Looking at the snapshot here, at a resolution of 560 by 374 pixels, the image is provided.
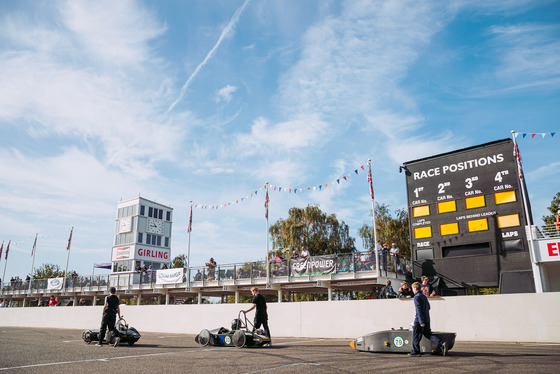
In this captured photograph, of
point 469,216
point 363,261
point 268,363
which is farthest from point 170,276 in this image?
point 268,363

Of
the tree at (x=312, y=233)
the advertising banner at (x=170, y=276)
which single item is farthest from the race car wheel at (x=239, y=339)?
the tree at (x=312, y=233)

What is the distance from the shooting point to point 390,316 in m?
17.2

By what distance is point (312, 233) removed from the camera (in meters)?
41.8

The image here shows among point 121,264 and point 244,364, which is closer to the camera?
point 244,364

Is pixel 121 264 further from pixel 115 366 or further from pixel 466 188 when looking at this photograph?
pixel 115 366

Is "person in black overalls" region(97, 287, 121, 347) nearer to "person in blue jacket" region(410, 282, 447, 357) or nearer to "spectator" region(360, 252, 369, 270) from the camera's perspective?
"person in blue jacket" region(410, 282, 447, 357)

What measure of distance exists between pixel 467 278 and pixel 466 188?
4.40 m

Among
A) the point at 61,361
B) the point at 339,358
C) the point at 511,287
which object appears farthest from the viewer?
the point at 511,287

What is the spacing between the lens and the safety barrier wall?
1462cm

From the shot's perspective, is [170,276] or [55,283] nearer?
[170,276]

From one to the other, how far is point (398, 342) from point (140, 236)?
46942 mm

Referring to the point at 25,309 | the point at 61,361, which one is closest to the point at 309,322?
the point at 61,361

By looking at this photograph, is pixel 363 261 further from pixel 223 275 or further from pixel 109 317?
pixel 109 317

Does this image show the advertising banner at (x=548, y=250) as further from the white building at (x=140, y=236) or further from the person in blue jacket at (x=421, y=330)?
the white building at (x=140, y=236)
